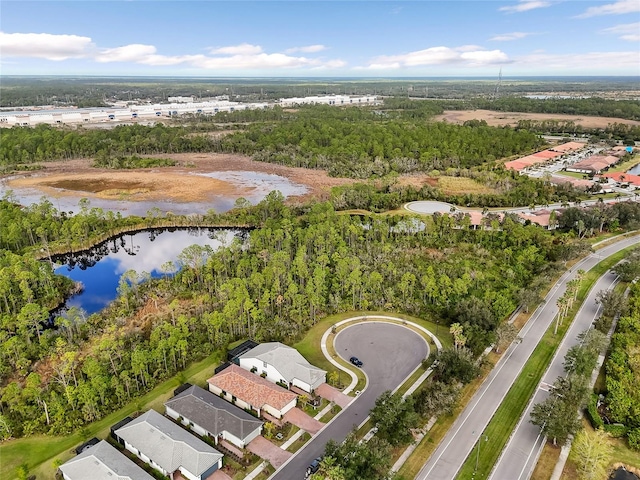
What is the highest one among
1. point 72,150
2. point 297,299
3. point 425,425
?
point 72,150

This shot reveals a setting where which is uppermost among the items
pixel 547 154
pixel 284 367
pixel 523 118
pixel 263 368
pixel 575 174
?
pixel 523 118

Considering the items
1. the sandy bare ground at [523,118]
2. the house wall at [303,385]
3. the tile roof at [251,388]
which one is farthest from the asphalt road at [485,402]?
the sandy bare ground at [523,118]

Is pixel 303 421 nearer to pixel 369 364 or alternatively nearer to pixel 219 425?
pixel 219 425

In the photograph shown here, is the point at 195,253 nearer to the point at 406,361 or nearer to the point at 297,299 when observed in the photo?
the point at 297,299

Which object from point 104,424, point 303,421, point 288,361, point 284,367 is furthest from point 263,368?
point 104,424

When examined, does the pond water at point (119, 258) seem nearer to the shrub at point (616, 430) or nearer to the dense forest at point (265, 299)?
the dense forest at point (265, 299)

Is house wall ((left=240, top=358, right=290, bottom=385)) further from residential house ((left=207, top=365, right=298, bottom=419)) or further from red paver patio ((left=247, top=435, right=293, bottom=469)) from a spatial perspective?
red paver patio ((left=247, top=435, right=293, bottom=469))

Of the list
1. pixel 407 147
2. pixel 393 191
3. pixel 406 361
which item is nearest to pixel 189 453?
pixel 406 361
